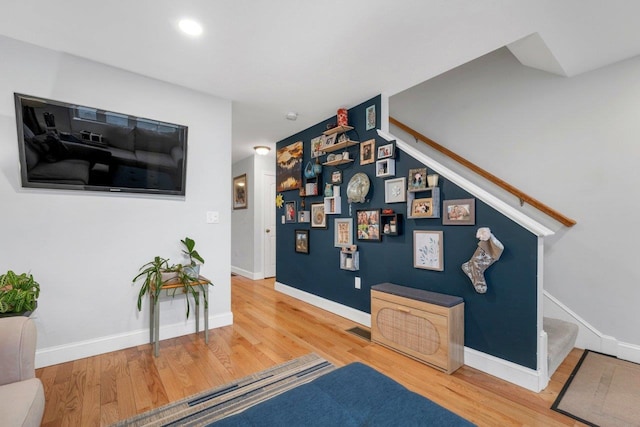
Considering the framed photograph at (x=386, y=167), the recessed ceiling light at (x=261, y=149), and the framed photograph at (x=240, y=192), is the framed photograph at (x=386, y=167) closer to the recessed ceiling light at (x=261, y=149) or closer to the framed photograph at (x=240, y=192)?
the recessed ceiling light at (x=261, y=149)

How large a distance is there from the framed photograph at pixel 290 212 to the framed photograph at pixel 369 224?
49.3 inches

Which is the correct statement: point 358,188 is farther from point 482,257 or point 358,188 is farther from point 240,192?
point 240,192

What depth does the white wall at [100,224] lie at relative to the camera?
2137mm

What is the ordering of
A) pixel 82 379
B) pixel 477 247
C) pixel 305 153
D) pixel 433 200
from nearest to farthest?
pixel 82 379 → pixel 477 247 → pixel 433 200 → pixel 305 153

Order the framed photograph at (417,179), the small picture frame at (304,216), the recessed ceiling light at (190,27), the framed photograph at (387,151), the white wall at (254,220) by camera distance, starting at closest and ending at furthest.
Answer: the recessed ceiling light at (190,27) < the framed photograph at (417,179) < the framed photograph at (387,151) < the small picture frame at (304,216) < the white wall at (254,220)

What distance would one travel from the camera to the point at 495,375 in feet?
6.87

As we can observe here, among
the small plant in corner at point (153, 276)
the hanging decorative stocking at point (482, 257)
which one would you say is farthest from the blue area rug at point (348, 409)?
the small plant in corner at point (153, 276)

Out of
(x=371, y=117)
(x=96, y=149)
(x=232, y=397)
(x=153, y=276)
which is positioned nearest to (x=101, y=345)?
(x=153, y=276)

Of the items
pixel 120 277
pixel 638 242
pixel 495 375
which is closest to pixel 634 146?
pixel 638 242

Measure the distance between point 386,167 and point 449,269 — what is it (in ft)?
3.71

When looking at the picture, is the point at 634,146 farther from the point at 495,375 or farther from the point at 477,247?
the point at 495,375

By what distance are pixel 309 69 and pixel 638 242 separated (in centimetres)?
303

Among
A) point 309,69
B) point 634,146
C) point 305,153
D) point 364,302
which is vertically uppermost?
point 309,69

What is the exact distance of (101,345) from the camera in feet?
7.93
